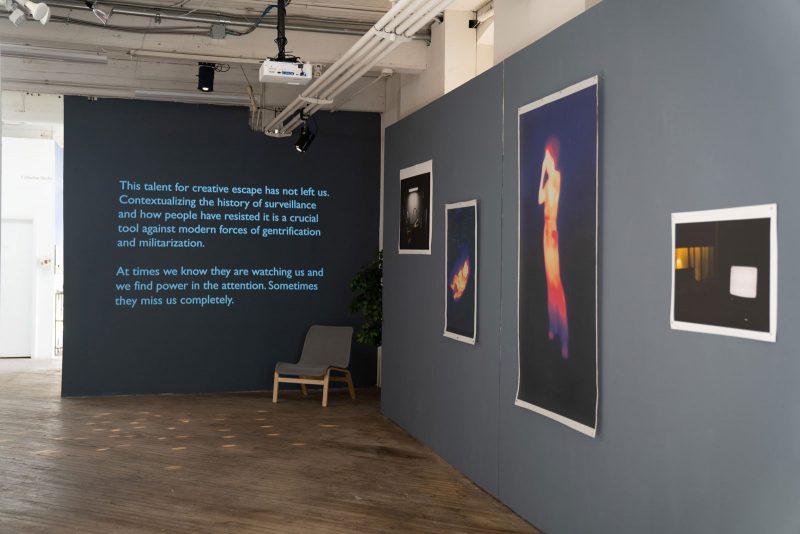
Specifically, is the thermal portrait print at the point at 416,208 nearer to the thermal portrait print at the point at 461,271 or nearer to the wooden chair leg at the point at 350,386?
the thermal portrait print at the point at 461,271

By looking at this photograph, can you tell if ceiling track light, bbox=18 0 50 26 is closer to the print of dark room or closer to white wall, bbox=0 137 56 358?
the print of dark room

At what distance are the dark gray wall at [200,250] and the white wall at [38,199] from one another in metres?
4.71

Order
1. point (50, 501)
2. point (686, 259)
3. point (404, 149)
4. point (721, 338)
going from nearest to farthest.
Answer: point (721, 338)
point (686, 259)
point (50, 501)
point (404, 149)

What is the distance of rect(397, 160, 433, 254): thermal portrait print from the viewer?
7.10m

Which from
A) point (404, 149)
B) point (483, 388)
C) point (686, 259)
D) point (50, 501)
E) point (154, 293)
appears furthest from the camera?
point (154, 293)

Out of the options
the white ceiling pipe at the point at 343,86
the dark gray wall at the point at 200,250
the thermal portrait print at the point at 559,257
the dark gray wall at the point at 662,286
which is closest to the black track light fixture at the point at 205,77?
the white ceiling pipe at the point at 343,86

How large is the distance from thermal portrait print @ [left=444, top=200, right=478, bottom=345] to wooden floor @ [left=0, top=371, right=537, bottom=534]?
113cm

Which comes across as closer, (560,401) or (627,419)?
(627,419)

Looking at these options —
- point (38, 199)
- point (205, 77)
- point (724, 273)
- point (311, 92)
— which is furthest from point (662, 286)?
point (38, 199)

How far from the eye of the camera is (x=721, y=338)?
10.8 ft

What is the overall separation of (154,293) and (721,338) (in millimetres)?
7791

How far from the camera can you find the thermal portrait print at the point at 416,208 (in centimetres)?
710

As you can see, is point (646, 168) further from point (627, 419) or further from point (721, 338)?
point (627, 419)

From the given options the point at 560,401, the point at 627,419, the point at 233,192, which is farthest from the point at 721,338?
the point at 233,192
